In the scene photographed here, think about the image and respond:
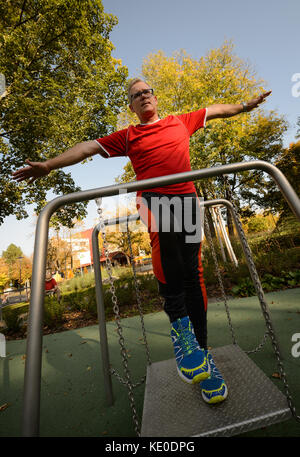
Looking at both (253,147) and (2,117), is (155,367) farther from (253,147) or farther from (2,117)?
(253,147)

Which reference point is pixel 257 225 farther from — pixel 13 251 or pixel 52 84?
pixel 13 251

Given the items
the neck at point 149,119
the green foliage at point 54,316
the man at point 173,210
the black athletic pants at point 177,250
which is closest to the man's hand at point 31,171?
the man at point 173,210

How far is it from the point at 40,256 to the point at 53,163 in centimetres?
60

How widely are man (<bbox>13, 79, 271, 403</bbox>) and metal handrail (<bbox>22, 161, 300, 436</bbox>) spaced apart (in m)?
0.29

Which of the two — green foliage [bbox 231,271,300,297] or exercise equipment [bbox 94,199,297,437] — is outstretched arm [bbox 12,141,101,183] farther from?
green foliage [bbox 231,271,300,297]

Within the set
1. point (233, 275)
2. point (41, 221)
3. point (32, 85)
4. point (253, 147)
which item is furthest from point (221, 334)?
point (253, 147)

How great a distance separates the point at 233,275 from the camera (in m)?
5.07

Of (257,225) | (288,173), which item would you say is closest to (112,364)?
(288,173)

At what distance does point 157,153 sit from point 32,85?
7409 mm

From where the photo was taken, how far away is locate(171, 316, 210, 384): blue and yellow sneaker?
1.12m

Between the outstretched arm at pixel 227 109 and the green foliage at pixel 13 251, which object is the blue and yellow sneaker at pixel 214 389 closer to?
the outstretched arm at pixel 227 109

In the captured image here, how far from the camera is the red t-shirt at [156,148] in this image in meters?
1.36

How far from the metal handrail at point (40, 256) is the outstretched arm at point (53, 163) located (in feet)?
1.11
